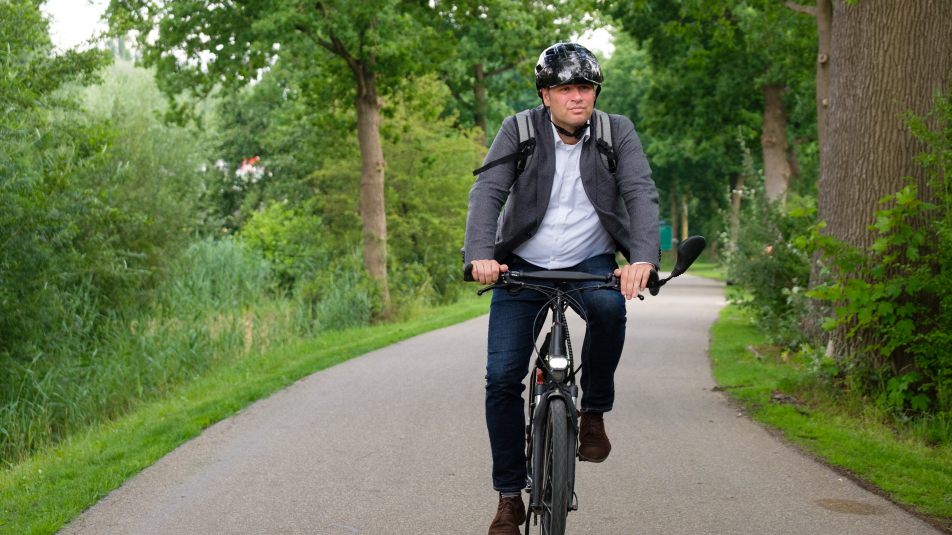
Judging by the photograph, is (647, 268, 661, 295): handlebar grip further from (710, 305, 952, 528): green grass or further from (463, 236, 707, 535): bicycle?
(710, 305, 952, 528): green grass

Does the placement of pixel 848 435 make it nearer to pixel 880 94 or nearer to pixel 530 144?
pixel 880 94

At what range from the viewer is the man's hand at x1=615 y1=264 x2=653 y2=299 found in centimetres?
369

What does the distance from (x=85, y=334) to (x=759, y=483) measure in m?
9.55

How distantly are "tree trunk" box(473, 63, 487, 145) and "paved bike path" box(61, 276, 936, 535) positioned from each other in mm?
24024

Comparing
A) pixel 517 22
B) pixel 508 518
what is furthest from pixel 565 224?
pixel 517 22

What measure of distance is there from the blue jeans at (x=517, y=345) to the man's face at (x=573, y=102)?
0.60 metres

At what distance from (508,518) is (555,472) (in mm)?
508

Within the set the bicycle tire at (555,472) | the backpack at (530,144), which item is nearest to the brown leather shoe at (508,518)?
the bicycle tire at (555,472)

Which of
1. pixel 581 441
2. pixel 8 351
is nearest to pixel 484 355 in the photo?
pixel 8 351

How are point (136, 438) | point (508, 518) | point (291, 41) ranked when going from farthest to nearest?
point (291, 41) → point (136, 438) → point (508, 518)

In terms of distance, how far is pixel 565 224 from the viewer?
13.5 feet

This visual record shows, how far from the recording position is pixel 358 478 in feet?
18.9

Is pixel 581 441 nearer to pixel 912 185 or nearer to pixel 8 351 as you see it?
pixel 912 185

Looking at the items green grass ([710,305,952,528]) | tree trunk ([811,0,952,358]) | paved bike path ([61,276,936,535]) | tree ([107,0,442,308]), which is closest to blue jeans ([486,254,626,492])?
paved bike path ([61,276,936,535])
